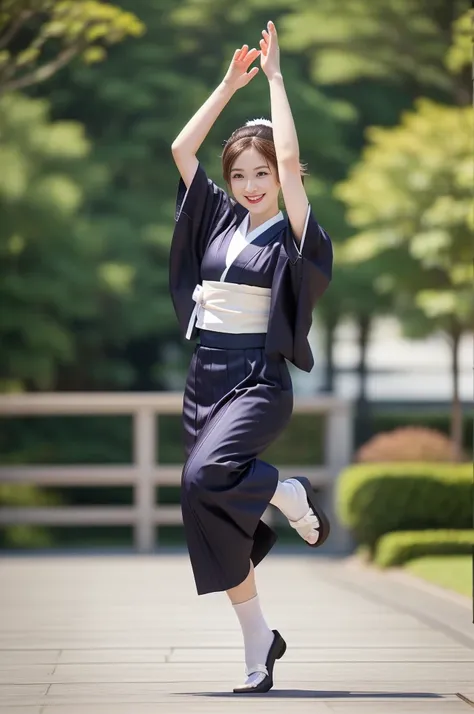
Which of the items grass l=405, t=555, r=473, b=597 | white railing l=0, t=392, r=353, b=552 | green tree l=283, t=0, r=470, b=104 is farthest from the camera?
green tree l=283, t=0, r=470, b=104

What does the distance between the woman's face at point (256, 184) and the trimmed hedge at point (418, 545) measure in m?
4.34

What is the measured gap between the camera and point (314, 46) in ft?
64.0

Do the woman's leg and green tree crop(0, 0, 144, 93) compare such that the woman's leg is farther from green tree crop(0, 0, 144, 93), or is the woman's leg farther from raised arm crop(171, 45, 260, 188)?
green tree crop(0, 0, 144, 93)

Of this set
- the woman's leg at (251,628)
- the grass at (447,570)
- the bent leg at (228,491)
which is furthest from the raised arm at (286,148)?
the grass at (447,570)

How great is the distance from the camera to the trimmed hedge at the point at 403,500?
30.2 ft

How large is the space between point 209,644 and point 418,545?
3.31m

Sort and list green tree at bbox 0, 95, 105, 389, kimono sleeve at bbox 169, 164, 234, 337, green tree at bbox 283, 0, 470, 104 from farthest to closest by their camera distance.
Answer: green tree at bbox 283, 0, 470, 104
green tree at bbox 0, 95, 105, 389
kimono sleeve at bbox 169, 164, 234, 337

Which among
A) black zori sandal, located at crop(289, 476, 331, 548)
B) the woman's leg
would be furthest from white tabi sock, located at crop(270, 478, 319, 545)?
the woman's leg

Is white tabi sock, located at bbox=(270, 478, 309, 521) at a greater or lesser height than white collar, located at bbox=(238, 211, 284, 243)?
lesser

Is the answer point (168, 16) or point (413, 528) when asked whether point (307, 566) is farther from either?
point (168, 16)

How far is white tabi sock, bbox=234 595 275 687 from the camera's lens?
4.70 m

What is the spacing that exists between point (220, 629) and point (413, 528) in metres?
3.27

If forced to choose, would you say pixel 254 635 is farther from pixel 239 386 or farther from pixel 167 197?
pixel 167 197

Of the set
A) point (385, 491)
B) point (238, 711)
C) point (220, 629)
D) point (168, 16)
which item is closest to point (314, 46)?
point (168, 16)
